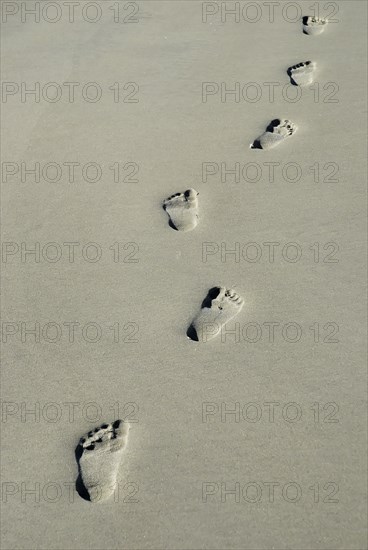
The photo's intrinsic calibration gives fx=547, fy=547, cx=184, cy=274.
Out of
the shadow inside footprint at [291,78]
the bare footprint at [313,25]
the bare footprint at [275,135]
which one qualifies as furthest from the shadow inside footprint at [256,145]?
the bare footprint at [313,25]

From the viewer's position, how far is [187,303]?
3188 millimetres

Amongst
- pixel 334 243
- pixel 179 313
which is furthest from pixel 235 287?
pixel 334 243

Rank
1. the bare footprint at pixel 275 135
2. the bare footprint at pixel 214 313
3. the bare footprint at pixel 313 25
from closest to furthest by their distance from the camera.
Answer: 1. the bare footprint at pixel 214 313
2. the bare footprint at pixel 275 135
3. the bare footprint at pixel 313 25

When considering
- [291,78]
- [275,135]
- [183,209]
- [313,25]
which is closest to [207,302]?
[183,209]

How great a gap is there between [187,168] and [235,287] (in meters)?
1.13

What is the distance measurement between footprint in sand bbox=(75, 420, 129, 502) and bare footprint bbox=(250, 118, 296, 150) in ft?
7.45

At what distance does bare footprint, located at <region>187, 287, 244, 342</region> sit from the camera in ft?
9.98

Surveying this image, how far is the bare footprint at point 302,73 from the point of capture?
14.5 feet

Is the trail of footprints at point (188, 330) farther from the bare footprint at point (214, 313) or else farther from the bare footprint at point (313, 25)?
the bare footprint at point (313, 25)

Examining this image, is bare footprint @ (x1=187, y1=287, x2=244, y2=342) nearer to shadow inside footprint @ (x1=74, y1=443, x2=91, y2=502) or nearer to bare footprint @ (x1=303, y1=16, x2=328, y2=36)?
shadow inside footprint @ (x1=74, y1=443, x2=91, y2=502)

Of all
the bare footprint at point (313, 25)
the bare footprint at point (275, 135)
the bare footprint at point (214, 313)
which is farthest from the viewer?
the bare footprint at point (313, 25)

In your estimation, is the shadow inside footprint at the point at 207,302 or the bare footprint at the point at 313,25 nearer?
the shadow inside footprint at the point at 207,302

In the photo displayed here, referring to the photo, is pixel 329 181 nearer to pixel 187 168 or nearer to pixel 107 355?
pixel 187 168

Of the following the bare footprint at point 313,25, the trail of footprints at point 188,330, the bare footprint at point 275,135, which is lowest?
the trail of footprints at point 188,330
